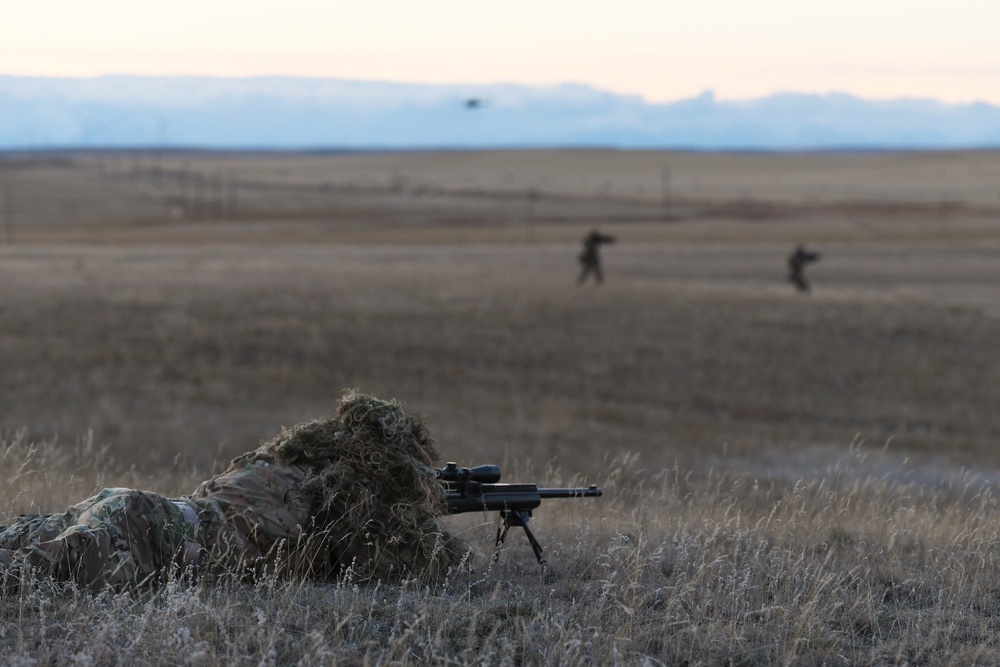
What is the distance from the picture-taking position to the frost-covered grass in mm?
3846

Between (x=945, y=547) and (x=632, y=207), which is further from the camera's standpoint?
(x=632, y=207)

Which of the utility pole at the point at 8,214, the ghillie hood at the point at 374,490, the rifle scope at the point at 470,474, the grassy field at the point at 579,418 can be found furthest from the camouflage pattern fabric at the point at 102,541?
the utility pole at the point at 8,214

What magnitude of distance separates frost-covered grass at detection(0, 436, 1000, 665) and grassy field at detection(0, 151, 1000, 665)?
2 centimetres

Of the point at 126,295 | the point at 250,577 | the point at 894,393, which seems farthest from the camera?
the point at 126,295

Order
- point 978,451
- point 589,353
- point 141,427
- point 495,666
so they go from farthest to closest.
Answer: point 589,353 → point 978,451 → point 141,427 → point 495,666

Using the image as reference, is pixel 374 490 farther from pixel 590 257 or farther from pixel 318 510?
pixel 590 257

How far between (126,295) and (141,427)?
8165mm

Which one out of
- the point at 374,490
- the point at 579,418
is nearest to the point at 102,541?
the point at 374,490

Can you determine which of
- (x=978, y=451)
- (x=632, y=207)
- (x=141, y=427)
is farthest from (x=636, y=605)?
(x=632, y=207)

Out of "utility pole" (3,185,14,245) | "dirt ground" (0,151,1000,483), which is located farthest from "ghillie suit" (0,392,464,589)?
"utility pole" (3,185,14,245)

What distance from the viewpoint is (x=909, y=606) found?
4836 millimetres

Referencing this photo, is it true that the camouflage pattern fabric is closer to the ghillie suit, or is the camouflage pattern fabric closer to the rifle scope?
the ghillie suit

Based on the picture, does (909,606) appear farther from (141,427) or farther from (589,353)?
(589,353)

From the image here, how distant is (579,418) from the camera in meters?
17.9
